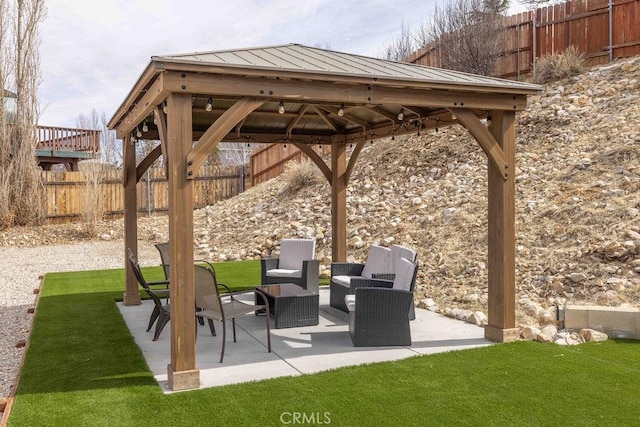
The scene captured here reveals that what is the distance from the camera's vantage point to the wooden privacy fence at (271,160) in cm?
1909

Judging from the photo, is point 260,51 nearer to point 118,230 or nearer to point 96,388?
point 96,388

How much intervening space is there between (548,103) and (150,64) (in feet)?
38.9

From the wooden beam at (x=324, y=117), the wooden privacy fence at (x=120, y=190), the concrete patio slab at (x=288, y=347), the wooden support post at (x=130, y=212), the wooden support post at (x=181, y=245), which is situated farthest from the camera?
the wooden privacy fence at (x=120, y=190)

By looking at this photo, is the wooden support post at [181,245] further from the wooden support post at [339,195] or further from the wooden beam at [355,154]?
the wooden support post at [339,195]

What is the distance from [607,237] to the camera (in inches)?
322

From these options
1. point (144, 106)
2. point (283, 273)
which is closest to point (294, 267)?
point (283, 273)

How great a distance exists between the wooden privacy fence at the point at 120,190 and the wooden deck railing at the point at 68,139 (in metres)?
1.20

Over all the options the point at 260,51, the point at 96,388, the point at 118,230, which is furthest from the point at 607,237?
the point at 118,230

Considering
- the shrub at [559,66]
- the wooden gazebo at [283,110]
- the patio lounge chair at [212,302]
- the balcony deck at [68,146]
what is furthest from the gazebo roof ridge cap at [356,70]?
the balcony deck at [68,146]

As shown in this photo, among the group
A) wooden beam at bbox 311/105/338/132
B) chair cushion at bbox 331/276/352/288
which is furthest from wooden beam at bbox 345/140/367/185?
chair cushion at bbox 331/276/352/288

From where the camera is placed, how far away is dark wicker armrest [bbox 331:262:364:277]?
7531 millimetres

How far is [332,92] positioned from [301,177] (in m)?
11.5

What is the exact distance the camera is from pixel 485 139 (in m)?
5.65

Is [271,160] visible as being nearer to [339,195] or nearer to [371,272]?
[339,195]
